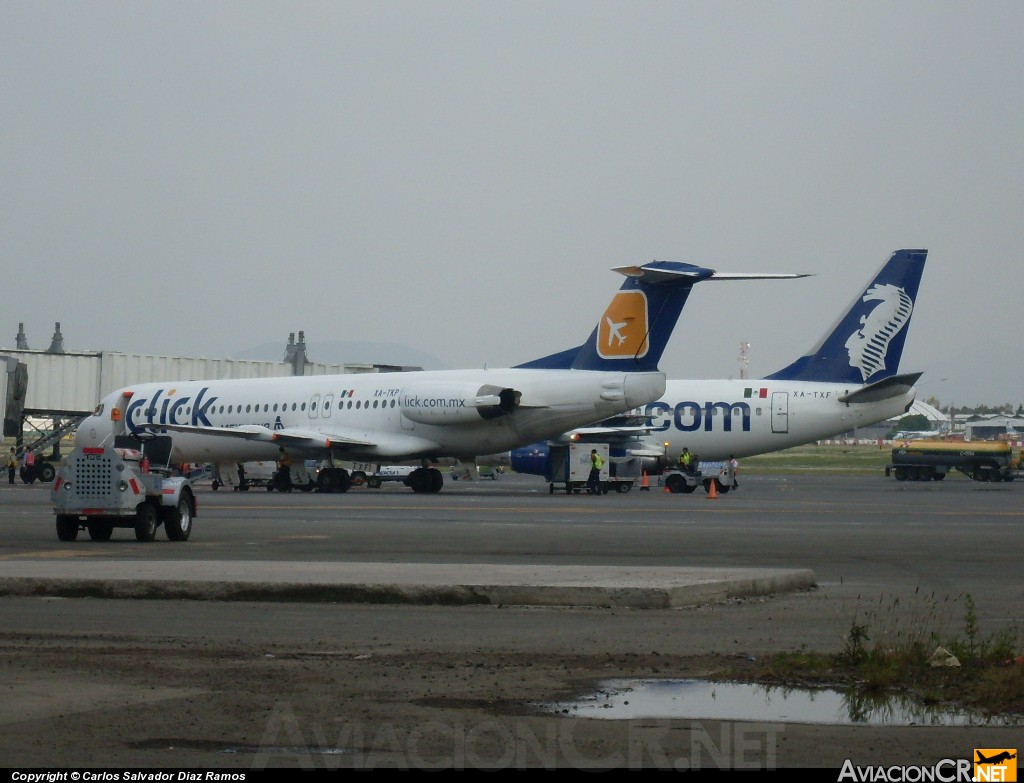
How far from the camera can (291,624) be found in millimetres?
12656

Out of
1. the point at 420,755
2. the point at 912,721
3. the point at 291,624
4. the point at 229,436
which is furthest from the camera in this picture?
the point at 229,436

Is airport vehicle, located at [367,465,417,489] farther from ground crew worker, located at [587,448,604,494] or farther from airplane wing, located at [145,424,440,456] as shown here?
ground crew worker, located at [587,448,604,494]

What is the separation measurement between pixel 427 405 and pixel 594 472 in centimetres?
662

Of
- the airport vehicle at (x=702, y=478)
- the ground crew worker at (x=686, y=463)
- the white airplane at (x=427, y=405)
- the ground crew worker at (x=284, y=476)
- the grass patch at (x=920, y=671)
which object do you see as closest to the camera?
the grass patch at (x=920, y=671)

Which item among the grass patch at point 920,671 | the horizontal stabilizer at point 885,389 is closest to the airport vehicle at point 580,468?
the horizontal stabilizer at point 885,389

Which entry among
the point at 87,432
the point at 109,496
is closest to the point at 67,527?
the point at 109,496

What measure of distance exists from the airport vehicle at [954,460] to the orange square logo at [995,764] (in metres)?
66.4

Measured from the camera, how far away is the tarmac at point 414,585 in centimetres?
1432

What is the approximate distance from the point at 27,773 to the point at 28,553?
14.6 m

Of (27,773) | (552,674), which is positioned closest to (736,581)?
(552,674)

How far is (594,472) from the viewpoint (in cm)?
4997

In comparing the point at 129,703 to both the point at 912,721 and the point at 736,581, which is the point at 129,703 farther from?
the point at 736,581

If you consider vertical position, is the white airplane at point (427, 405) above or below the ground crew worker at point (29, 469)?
above

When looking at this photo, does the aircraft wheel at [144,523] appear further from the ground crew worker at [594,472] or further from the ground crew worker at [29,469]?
the ground crew worker at [29,469]
